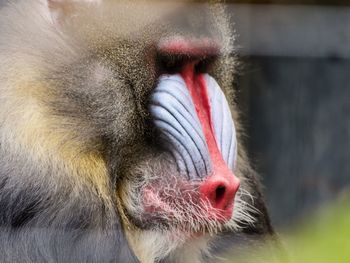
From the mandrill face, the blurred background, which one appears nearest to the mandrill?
the mandrill face

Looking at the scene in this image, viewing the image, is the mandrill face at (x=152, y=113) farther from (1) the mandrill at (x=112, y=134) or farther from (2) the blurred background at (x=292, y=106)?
(2) the blurred background at (x=292, y=106)

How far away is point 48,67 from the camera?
159cm

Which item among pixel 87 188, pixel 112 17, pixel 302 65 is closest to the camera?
pixel 87 188

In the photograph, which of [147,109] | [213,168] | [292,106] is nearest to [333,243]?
[213,168]

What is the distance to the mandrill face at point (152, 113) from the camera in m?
1.62

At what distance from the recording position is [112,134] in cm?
162

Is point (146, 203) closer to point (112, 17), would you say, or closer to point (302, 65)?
point (112, 17)

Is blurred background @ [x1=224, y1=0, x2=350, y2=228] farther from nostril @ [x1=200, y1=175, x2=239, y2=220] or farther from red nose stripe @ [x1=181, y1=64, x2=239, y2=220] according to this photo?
nostril @ [x1=200, y1=175, x2=239, y2=220]

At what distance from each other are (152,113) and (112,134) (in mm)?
109

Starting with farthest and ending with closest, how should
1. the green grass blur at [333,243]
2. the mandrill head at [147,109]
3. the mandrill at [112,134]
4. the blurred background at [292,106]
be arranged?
the blurred background at [292,106], the mandrill head at [147,109], the mandrill at [112,134], the green grass blur at [333,243]

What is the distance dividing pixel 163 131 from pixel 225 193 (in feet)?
0.62

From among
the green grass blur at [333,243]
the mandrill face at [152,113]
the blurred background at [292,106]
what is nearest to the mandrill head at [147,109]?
the mandrill face at [152,113]

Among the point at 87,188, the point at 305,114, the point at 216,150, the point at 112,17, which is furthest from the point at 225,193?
the point at 305,114

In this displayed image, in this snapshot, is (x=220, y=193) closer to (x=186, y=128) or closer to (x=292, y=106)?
(x=186, y=128)
